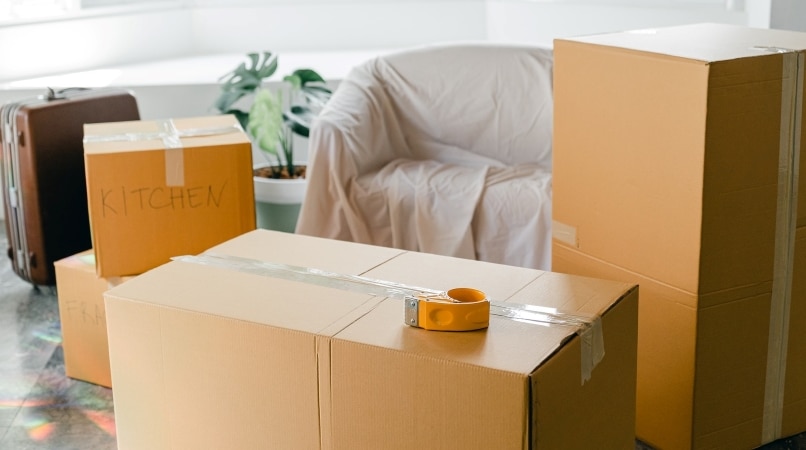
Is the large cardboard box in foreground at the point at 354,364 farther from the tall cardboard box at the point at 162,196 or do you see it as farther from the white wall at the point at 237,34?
the white wall at the point at 237,34

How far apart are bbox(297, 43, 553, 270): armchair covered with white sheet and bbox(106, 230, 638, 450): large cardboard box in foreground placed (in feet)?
3.83

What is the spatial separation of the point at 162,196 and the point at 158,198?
11 millimetres

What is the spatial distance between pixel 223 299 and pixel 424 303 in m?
0.36

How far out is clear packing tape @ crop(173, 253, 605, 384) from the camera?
1483mm

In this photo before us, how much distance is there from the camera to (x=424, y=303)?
1.48 meters

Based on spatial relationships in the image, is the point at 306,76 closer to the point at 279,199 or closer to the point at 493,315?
the point at 279,199

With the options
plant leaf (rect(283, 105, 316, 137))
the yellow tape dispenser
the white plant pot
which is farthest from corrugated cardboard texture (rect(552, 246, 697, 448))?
plant leaf (rect(283, 105, 316, 137))

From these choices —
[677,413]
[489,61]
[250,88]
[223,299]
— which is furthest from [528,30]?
[223,299]

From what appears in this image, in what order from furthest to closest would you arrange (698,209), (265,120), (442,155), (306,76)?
(306,76), (442,155), (265,120), (698,209)

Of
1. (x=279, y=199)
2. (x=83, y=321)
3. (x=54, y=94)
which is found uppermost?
(x=54, y=94)

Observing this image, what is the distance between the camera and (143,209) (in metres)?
2.41

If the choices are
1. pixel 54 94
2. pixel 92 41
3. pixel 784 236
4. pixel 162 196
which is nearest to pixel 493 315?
pixel 784 236

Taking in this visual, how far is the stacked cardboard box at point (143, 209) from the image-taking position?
93.9 inches

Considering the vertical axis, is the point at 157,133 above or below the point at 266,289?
above
